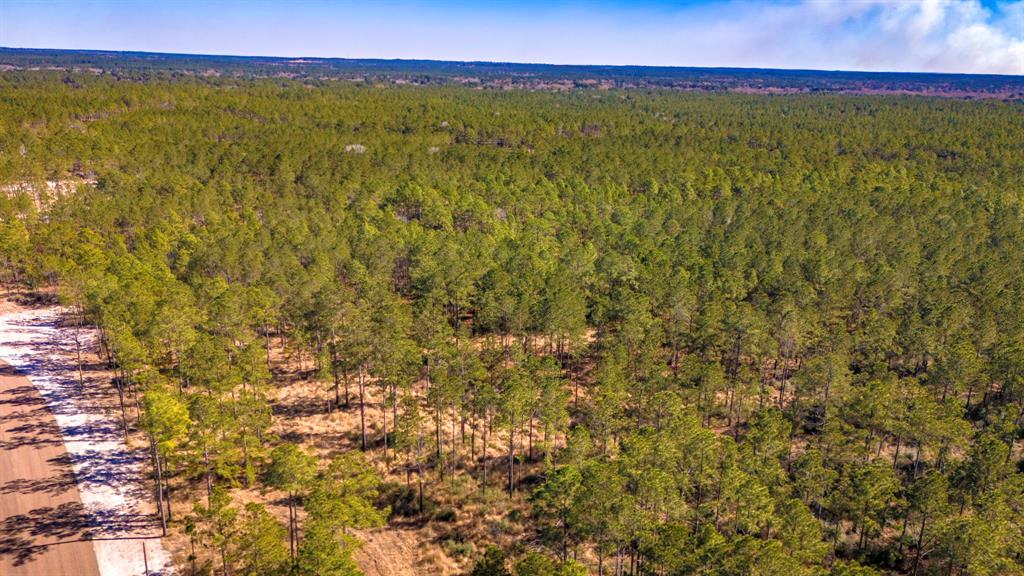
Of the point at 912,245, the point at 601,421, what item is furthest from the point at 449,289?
Result: the point at 912,245

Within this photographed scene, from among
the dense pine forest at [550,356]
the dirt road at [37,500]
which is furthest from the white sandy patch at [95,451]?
the dense pine forest at [550,356]

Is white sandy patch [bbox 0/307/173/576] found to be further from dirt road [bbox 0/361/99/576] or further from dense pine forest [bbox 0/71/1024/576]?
dense pine forest [bbox 0/71/1024/576]

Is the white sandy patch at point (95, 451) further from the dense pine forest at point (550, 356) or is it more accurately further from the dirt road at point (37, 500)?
the dense pine forest at point (550, 356)

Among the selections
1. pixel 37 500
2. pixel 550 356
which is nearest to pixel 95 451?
pixel 37 500

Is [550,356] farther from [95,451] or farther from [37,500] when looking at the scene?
[37,500]

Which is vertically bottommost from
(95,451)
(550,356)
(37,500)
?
(37,500)

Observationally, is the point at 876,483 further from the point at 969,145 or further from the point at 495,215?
the point at 969,145
